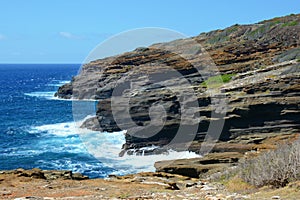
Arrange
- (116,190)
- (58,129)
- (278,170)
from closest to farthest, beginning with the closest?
(278,170) < (116,190) < (58,129)

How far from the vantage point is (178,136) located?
39.1 m

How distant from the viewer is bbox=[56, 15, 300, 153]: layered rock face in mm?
36062

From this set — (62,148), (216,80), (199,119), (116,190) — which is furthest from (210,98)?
(116,190)

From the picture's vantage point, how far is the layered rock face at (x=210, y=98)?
36062 millimetres

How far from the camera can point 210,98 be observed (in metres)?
38.9

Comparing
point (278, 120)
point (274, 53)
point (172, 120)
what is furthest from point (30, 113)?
point (278, 120)

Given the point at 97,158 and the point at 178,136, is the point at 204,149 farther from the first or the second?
the point at 97,158

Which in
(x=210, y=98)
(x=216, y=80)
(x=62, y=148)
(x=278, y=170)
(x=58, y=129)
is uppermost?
(x=216, y=80)

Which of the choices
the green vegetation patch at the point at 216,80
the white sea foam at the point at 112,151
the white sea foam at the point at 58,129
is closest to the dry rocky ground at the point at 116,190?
the white sea foam at the point at 112,151

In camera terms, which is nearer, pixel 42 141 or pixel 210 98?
Result: pixel 210 98

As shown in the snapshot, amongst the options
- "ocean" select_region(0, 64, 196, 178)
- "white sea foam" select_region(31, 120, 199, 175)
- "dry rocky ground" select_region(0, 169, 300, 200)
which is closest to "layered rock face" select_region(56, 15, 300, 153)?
"white sea foam" select_region(31, 120, 199, 175)

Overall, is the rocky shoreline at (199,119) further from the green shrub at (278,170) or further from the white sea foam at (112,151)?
the white sea foam at (112,151)

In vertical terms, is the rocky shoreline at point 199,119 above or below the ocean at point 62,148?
above

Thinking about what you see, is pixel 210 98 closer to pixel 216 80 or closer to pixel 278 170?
pixel 216 80
